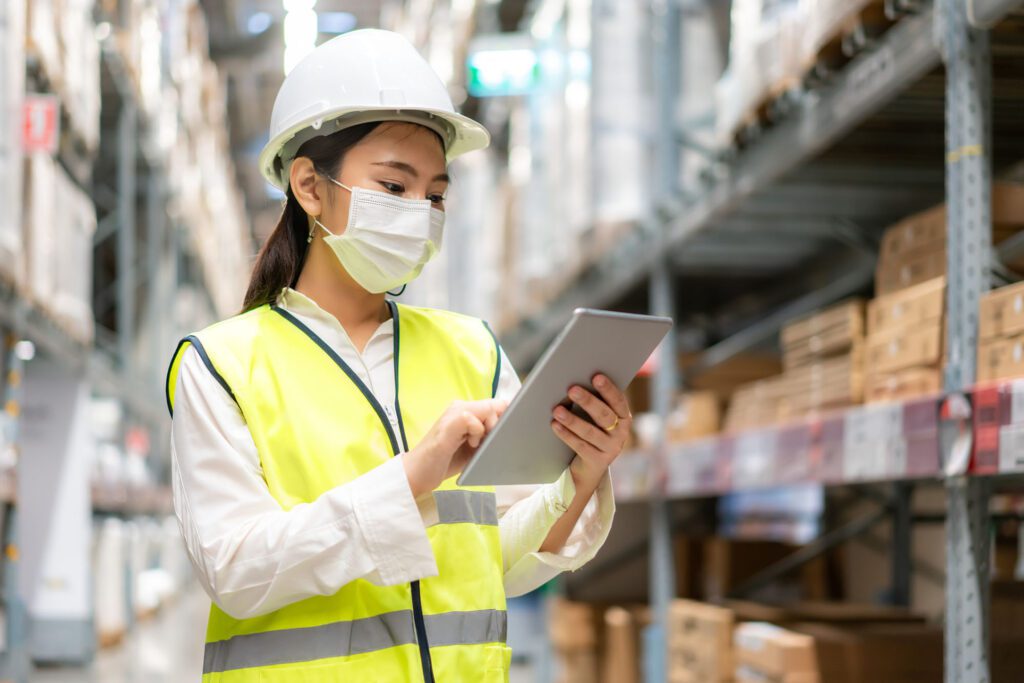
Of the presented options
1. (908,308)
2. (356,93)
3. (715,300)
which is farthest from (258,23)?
(356,93)

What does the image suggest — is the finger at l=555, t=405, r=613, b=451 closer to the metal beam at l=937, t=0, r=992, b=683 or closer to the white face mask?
the white face mask

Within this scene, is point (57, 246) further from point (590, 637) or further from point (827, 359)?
point (827, 359)

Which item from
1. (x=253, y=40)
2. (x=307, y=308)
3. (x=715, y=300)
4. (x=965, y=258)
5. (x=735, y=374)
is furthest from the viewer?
(x=253, y=40)

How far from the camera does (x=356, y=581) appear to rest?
6.14ft

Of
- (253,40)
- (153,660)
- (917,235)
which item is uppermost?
(253,40)

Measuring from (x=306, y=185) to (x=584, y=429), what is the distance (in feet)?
2.09

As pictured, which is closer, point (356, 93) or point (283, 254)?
point (356, 93)

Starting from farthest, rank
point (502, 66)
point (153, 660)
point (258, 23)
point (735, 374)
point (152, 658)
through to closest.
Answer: point (258, 23), point (502, 66), point (152, 658), point (153, 660), point (735, 374)

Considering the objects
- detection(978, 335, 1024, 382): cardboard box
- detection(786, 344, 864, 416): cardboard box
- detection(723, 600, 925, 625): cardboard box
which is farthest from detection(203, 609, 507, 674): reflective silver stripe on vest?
detection(723, 600, 925, 625): cardboard box

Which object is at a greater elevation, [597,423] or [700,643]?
[597,423]

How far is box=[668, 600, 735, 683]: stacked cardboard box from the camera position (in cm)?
482

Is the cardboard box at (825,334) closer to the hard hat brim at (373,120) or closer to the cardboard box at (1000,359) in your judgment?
the cardboard box at (1000,359)

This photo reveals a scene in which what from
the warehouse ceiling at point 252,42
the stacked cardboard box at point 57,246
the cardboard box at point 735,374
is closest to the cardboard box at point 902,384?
the cardboard box at point 735,374

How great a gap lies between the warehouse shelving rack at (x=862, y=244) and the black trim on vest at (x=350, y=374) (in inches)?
55.0
